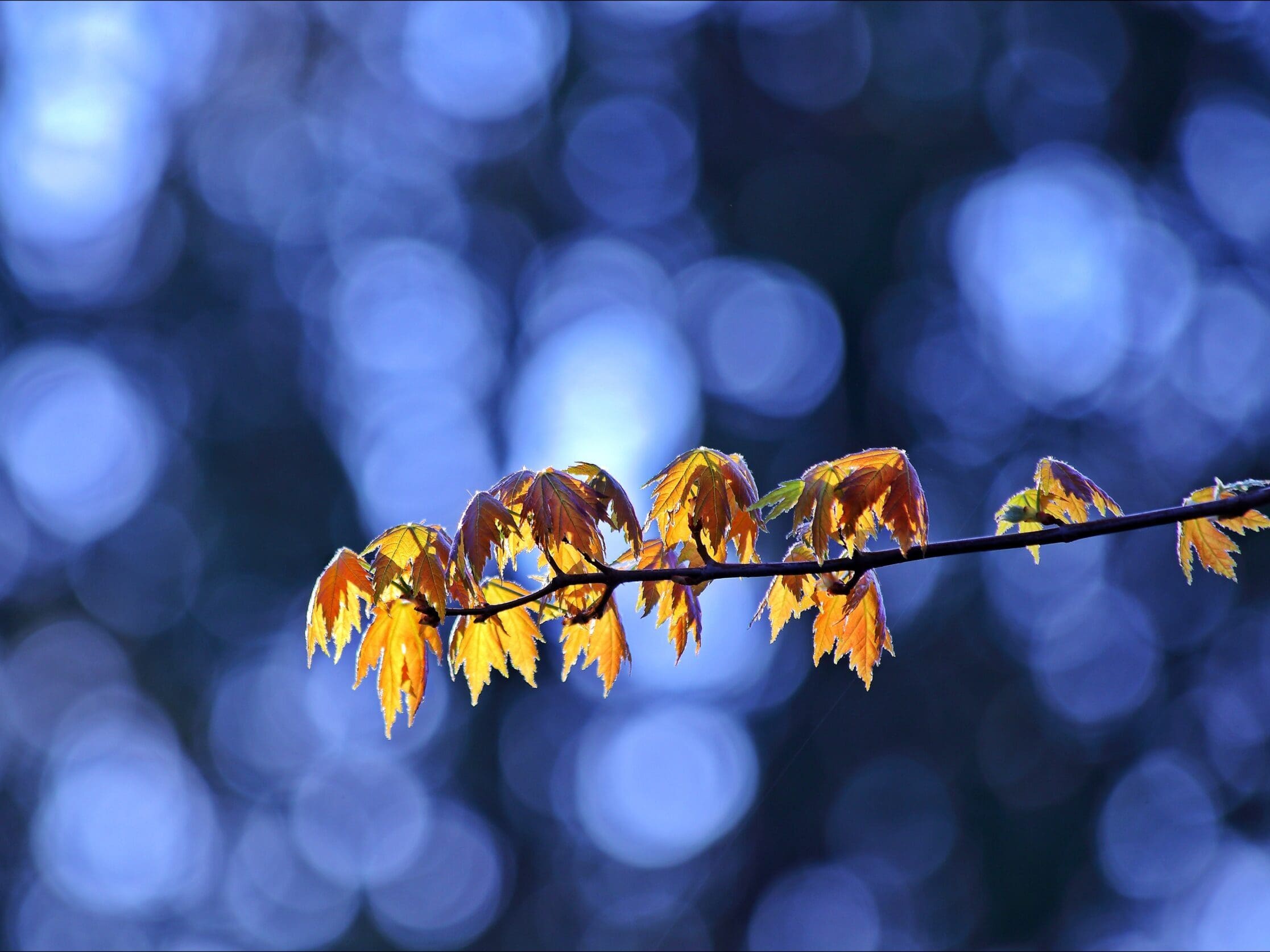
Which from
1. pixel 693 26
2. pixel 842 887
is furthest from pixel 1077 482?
pixel 693 26

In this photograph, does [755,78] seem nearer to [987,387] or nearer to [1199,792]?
[987,387]

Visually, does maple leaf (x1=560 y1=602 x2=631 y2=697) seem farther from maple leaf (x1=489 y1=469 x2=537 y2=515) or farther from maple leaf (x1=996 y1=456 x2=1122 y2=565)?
maple leaf (x1=996 y1=456 x2=1122 y2=565)

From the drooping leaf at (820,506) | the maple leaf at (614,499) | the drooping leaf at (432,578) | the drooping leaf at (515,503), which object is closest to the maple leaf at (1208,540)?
the drooping leaf at (820,506)

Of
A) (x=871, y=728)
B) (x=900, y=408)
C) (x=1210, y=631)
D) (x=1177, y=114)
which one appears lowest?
(x=871, y=728)

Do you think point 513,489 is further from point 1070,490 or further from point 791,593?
point 1070,490

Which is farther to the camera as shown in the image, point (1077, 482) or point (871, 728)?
point (871, 728)

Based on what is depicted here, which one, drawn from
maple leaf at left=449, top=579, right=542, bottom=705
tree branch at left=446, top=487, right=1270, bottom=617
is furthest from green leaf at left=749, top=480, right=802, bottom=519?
maple leaf at left=449, top=579, right=542, bottom=705
